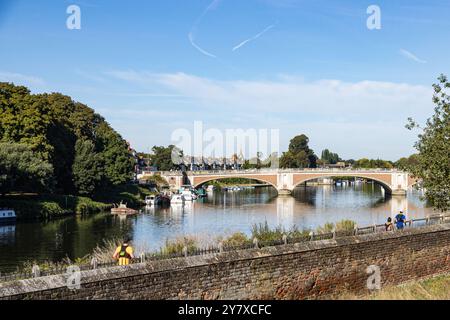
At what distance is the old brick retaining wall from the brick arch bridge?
2746 inches

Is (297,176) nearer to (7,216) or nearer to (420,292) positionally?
(7,216)

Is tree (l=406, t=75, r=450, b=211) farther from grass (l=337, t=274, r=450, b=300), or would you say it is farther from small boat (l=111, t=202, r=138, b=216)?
small boat (l=111, t=202, r=138, b=216)

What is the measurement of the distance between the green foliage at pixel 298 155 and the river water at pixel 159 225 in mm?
67973

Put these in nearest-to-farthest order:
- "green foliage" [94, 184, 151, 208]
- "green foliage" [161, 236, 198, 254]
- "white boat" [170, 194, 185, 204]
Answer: "green foliage" [161, 236, 198, 254] < "green foliage" [94, 184, 151, 208] < "white boat" [170, 194, 185, 204]

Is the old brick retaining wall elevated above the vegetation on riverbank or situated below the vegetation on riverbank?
below

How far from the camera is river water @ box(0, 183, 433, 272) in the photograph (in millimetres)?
35500

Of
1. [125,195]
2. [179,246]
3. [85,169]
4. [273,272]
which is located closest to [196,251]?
[179,246]

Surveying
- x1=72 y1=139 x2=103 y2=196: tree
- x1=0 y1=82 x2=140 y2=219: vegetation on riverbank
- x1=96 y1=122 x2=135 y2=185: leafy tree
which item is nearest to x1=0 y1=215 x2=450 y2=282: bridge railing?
x1=0 y1=82 x2=140 y2=219: vegetation on riverbank

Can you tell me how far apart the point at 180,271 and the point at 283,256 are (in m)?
4.20

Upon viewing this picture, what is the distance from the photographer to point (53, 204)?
54.5 m

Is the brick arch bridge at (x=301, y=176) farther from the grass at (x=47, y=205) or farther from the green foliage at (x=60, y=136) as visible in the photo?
the grass at (x=47, y=205)

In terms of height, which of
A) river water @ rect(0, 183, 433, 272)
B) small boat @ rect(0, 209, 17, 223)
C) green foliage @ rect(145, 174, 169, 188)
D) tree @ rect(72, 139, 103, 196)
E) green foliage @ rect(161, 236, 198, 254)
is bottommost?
river water @ rect(0, 183, 433, 272)

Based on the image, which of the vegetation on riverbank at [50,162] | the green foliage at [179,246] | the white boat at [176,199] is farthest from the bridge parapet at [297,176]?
the green foliage at [179,246]

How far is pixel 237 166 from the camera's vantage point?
180125 mm
